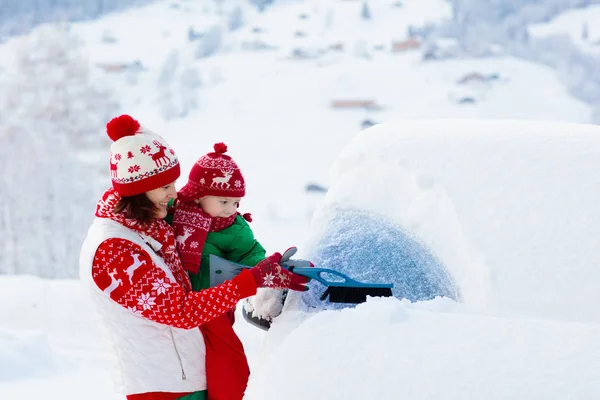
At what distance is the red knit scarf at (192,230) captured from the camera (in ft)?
5.76

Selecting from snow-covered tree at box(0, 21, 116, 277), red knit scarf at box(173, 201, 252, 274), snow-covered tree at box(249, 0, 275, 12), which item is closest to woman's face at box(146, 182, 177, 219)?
red knit scarf at box(173, 201, 252, 274)

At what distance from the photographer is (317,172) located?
36.2 metres

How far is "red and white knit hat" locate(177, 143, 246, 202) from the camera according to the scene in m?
1.81

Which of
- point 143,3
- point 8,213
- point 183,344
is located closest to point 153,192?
point 183,344

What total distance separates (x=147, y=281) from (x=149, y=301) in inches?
1.8

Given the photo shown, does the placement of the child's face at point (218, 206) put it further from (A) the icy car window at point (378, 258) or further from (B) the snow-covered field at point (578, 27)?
(B) the snow-covered field at point (578, 27)

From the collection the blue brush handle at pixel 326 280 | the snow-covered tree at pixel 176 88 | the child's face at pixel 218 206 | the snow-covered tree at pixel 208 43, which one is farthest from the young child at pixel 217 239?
the snow-covered tree at pixel 208 43

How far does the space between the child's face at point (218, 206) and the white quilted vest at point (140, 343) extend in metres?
0.27

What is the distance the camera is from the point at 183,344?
5.32 feet

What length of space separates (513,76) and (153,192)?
4731 centimetres

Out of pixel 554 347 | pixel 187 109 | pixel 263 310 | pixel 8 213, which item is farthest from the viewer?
pixel 187 109

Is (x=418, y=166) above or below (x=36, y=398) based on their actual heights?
above

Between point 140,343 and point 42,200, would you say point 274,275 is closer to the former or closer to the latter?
point 140,343

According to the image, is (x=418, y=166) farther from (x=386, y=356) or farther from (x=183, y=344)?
(x=183, y=344)
